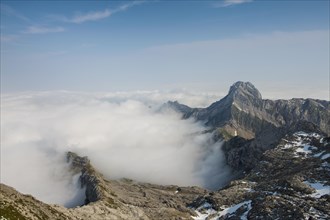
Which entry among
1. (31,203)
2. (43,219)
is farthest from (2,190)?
(43,219)

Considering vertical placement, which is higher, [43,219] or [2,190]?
[2,190]

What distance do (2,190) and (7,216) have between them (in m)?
55.2

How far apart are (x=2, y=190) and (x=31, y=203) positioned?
15.8m

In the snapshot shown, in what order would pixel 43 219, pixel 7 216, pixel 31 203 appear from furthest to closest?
pixel 31 203 → pixel 43 219 → pixel 7 216

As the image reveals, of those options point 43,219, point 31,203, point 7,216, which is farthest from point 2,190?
point 7,216

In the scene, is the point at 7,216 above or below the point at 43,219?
above

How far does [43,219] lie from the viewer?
607 ft

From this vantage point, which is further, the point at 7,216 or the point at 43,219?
the point at 43,219

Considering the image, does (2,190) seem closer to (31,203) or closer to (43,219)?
(31,203)

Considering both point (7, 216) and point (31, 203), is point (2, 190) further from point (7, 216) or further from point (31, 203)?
point (7, 216)

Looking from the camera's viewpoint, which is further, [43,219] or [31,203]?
[31,203]

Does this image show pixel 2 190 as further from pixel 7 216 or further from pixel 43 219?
pixel 7 216

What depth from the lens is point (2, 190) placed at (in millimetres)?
195250

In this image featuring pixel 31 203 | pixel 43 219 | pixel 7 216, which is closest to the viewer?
pixel 7 216
